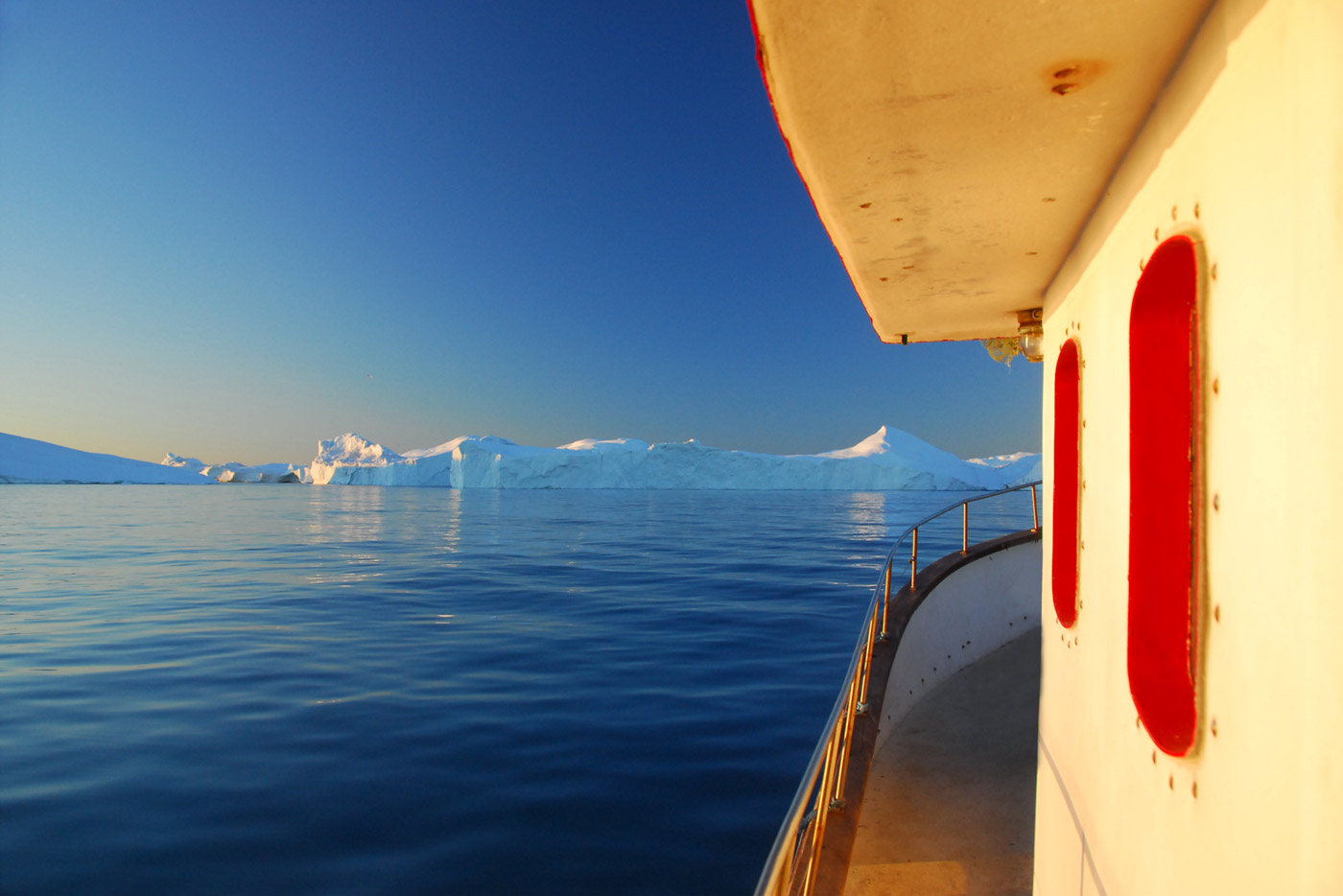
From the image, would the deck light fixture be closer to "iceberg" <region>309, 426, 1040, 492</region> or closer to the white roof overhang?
the white roof overhang

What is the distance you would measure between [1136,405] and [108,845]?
5595 millimetres

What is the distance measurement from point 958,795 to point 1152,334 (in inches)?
144

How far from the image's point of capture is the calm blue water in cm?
373

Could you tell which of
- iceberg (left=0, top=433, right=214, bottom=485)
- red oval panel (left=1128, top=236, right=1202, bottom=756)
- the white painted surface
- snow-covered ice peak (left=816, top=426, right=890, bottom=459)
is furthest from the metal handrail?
iceberg (left=0, top=433, right=214, bottom=485)

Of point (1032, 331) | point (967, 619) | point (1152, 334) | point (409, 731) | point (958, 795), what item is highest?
point (1032, 331)

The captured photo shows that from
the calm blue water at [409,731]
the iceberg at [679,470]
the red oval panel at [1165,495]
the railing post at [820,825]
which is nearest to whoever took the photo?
the red oval panel at [1165,495]

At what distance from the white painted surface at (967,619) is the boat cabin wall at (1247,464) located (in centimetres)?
340

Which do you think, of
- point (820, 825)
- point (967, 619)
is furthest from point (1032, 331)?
point (967, 619)

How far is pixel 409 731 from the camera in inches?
209

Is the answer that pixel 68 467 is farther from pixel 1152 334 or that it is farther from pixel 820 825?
pixel 1152 334

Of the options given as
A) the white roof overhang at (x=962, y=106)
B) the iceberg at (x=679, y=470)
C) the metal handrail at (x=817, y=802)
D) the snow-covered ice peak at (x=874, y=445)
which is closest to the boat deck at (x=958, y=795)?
the metal handrail at (x=817, y=802)

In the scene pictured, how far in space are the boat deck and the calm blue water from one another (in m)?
0.75

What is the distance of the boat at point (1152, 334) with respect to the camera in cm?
88

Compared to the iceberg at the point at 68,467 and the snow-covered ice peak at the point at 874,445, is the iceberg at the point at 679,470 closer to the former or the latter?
the snow-covered ice peak at the point at 874,445
